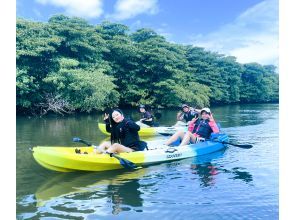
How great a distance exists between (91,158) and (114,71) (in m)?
16.0

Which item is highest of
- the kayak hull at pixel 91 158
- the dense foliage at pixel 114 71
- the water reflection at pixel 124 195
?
the dense foliage at pixel 114 71

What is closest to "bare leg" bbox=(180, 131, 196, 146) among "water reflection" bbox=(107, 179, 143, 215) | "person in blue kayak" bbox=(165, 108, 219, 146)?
"person in blue kayak" bbox=(165, 108, 219, 146)

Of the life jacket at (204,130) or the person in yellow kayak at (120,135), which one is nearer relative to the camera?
the person in yellow kayak at (120,135)

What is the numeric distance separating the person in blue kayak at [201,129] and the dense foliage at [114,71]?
9.35 metres

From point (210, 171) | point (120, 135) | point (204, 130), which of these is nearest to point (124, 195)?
point (120, 135)

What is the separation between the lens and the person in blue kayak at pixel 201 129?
25.6ft

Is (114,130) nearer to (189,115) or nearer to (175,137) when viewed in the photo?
(175,137)

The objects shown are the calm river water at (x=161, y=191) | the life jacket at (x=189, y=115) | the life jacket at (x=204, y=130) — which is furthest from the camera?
the life jacket at (x=189, y=115)

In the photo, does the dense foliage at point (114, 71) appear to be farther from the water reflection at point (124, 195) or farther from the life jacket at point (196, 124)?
the water reflection at point (124, 195)

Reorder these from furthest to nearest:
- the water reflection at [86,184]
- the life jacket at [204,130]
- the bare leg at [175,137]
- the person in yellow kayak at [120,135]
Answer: the life jacket at [204,130] → the bare leg at [175,137] → the person in yellow kayak at [120,135] → the water reflection at [86,184]

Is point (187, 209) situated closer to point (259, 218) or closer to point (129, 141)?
point (259, 218)

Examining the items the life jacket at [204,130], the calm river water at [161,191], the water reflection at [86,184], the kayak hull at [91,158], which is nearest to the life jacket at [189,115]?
the life jacket at [204,130]

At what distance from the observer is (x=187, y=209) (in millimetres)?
4359
